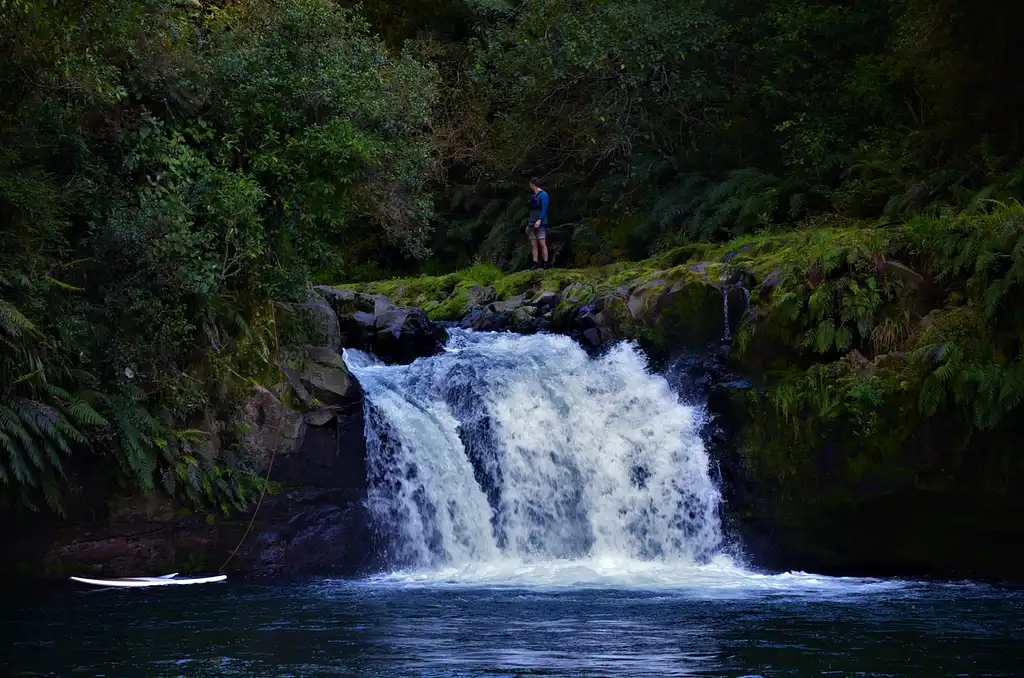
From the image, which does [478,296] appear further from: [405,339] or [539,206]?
[405,339]

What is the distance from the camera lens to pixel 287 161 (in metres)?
16.5

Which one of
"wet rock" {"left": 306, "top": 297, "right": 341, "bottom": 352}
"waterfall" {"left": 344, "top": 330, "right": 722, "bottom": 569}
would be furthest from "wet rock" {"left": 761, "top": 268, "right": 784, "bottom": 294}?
"wet rock" {"left": 306, "top": 297, "right": 341, "bottom": 352}

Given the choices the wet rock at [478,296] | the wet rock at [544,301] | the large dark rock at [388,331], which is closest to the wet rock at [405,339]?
the large dark rock at [388,331]

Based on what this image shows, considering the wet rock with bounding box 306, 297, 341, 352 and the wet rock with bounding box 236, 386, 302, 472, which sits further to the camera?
the wet rock with bounding box 306, 297, 341, 352

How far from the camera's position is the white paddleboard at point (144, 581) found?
14453mm

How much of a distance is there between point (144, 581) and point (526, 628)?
18.5ft

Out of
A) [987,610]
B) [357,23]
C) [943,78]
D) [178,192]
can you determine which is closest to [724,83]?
[943,78]

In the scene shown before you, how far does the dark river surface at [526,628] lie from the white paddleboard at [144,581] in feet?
0.85

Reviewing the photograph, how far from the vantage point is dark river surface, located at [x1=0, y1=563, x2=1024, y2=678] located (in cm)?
930

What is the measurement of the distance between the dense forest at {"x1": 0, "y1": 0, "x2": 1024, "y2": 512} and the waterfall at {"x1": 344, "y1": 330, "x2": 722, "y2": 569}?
2192mm

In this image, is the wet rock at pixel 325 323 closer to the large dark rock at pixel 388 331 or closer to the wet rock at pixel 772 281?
the large dark rock at pixel 388 331

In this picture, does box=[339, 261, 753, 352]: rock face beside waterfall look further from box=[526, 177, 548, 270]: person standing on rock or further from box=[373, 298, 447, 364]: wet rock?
box=[526, 177, 548, 270]: person standing on rock

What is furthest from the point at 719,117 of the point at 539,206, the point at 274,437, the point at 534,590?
the point at 534,590

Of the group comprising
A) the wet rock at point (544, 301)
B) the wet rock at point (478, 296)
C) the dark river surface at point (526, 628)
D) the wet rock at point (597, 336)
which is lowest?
the dark river surface at point (526, 628)
